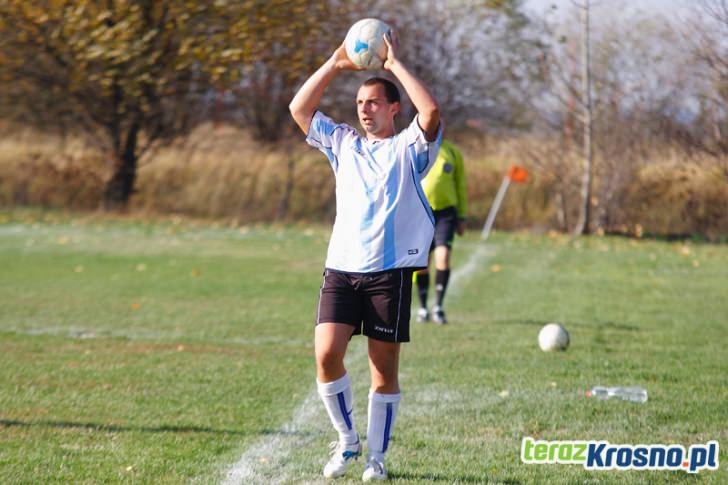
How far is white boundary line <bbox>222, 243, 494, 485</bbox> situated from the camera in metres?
4.64

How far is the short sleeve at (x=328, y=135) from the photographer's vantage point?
4.91 meters

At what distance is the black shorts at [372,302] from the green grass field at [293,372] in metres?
0.73

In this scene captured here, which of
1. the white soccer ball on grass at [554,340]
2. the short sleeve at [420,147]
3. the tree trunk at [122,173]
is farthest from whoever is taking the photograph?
the tree trunk at [122,173]

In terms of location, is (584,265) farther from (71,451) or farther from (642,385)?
(71,451)

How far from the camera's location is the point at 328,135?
4922 mm

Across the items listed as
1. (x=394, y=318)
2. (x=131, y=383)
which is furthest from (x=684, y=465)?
(x=131, y=383)

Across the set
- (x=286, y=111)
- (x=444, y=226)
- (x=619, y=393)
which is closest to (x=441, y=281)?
(x=444, y=226)

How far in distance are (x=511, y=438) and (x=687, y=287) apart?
892cm

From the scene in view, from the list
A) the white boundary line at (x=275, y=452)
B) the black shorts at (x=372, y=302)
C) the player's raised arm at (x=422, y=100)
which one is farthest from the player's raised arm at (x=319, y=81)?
the white boundary line at (x=275, y=452)

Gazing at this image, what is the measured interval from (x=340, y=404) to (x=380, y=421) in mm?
221

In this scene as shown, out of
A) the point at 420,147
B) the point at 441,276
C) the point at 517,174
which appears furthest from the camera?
the point at 517,174

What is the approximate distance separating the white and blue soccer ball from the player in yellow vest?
17.4 feet

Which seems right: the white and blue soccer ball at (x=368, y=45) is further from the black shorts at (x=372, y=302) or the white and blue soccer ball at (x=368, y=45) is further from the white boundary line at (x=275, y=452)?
the white boundary line at (x=275, y=452)

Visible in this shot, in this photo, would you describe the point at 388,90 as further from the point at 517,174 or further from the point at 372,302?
the point at 517,174
